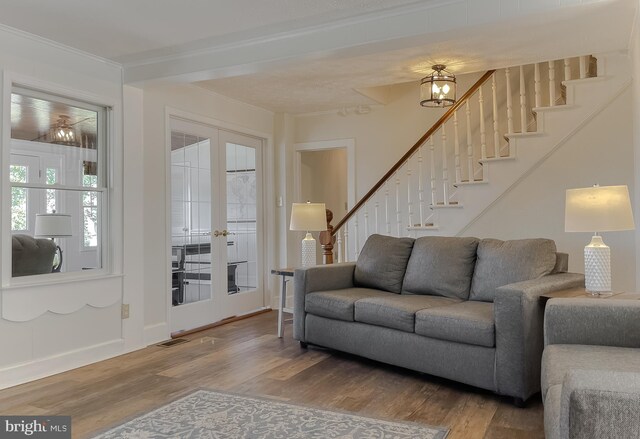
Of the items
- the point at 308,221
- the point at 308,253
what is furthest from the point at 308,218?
the point at 308,253

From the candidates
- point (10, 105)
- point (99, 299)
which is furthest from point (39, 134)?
point (99, 299)

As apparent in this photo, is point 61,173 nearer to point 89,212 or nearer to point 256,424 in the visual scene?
point 89,212

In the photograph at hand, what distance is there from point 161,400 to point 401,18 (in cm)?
268

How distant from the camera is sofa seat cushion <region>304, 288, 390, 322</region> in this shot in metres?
3.62

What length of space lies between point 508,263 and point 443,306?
0.53 metres

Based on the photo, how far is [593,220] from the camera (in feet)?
8.82

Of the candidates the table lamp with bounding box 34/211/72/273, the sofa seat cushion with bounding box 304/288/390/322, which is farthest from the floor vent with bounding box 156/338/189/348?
the sofa seat cushion with bounding box 304/288/390/322

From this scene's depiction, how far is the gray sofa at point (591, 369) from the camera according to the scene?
1069mm

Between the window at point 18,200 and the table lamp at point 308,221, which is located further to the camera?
the table lamp at point 308,221

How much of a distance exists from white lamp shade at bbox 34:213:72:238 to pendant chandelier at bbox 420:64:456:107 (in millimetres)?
2972

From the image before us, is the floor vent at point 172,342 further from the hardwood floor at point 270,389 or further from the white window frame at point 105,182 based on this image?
the white window frame at point 105,182

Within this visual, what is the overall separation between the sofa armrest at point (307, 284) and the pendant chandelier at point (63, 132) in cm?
199

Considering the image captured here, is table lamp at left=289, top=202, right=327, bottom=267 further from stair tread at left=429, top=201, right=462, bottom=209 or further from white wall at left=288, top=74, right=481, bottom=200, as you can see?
white wall at left=288, top=74, right=481, bottom=200

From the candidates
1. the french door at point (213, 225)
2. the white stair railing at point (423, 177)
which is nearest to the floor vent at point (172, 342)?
the french door at point (213, 225)
